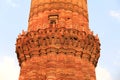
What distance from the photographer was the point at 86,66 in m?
23.0

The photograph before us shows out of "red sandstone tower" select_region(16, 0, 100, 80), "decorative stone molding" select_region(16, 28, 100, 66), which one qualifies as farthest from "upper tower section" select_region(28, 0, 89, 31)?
"decorative stone molding" select_region(16, 28, 100, 66)

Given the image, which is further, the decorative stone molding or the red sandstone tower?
the decorative stone molding

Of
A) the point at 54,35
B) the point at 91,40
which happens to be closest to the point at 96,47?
the point at 91,40

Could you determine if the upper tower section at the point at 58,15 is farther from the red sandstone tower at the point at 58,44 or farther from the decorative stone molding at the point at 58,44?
the decorative stone molding at the point at 58,44

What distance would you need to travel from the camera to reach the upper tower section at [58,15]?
24.2 metres

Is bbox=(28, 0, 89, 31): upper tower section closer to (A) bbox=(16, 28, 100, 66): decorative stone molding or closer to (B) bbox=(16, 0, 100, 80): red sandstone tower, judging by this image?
(B) bbox=(16, 0, 100, 80): red sandstone tower

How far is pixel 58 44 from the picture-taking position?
23.1 metres

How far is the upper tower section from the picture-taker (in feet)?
79.5

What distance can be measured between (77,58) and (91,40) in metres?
1.87

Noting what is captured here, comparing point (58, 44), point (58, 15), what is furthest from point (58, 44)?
point (58, 15)

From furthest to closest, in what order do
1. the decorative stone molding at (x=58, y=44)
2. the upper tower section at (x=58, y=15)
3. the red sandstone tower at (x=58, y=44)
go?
the upper tower section at (x=58, y=15) → the decorative stone molding at (x=58, y=44) → the red sandstone tower at (x=58, y=44)

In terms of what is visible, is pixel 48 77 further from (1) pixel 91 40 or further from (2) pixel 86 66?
(1) pixel 91 40

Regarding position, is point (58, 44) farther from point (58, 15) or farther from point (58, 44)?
point (58, 15)

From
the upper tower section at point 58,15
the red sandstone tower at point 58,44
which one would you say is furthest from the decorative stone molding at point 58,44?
the upper tower section at point 58,15
